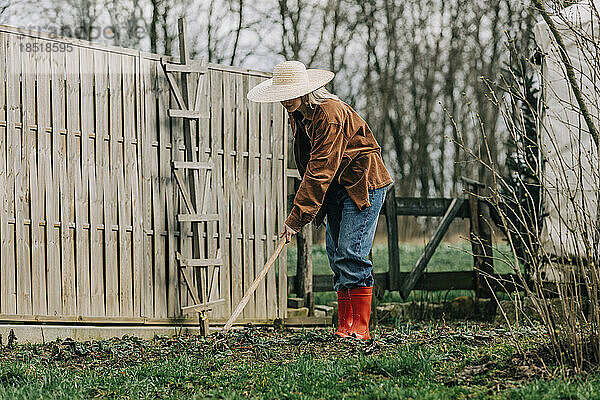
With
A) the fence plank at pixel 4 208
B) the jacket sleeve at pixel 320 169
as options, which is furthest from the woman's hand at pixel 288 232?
the fence plank at pixel 4 208

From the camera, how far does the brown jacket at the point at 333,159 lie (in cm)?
482

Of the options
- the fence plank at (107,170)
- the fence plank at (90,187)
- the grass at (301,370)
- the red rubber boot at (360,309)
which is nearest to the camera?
the grass at (301,370)

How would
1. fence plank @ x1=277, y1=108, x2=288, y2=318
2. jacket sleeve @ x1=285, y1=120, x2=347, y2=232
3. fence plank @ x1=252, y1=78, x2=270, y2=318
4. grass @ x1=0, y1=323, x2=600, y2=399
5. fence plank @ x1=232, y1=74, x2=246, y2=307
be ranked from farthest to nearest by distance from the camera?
fence plank @ x1=277, y1=108, x2=288, y2=318 → fence plank @ x1=252, y1=78, x2=270, y2=318 → fence plank @ x1=232, y1=74, x2=246, y2=307 → jacket sleeve @ x1=285, y1=120, x2=347, y2=232 → grass @ x1=0, y1=323, x2=600, y2=399

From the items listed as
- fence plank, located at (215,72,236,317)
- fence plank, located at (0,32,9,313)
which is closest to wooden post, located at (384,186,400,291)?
fence plank, located at (215,72,236,317)

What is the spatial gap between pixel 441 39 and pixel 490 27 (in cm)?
127

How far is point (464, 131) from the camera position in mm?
18500

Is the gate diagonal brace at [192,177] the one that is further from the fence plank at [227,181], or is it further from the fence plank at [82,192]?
the fence plank at [82,192]

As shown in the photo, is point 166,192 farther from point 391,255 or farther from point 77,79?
point 391,255

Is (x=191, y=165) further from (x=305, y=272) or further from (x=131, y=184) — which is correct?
(x=305, y=272)

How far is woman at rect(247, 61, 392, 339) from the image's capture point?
484cm

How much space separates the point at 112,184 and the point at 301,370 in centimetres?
284

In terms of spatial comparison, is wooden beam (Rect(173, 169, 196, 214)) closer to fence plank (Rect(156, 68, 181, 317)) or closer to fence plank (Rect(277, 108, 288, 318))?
fence plank (Rect(156, 68, 181, 317))

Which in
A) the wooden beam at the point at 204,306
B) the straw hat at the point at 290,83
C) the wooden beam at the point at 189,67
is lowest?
the wooden beam at the point at 204,306

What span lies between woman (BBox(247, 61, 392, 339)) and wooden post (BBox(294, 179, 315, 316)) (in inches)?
96.2
